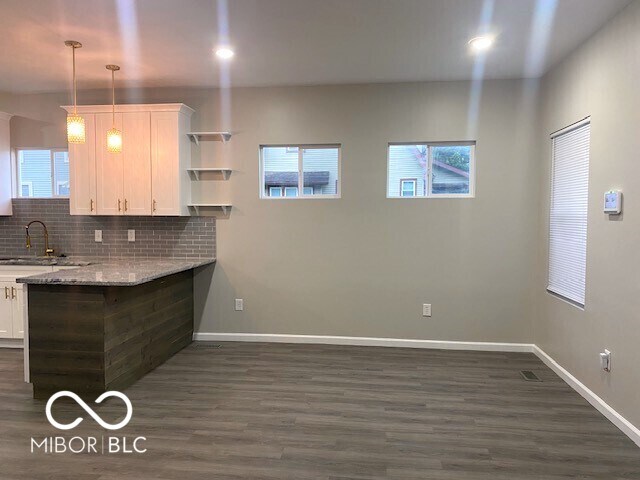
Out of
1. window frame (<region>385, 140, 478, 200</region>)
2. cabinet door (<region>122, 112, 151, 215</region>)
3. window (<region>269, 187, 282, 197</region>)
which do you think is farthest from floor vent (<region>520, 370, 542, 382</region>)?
cabinet door (<region>122, 112, 151, 215</region>)

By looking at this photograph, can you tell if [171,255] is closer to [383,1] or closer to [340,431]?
[340,431]

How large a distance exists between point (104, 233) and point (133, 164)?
920 millimetres

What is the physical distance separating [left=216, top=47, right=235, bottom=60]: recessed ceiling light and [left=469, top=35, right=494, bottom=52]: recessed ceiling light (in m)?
1.91

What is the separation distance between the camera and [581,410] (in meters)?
2.99

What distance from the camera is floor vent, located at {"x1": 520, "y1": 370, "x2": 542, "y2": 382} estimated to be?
3.53 meters

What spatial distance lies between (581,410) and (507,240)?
5.69ft

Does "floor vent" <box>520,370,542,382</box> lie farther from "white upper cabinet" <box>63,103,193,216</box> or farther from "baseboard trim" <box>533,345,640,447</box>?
"white upper cabinet" <box>63,103,193,216</box>

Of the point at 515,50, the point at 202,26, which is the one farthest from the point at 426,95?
the point at 202,26

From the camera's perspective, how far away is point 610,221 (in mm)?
2865

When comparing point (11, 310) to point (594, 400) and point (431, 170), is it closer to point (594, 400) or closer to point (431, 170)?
point (431, 170)

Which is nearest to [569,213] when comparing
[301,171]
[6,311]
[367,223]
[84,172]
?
[367,223]

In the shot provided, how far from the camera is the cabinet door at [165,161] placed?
4234mm

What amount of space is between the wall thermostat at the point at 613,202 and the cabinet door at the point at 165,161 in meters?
3.65

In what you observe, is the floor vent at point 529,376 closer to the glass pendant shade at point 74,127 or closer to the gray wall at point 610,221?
the gray wall at point 610,221
